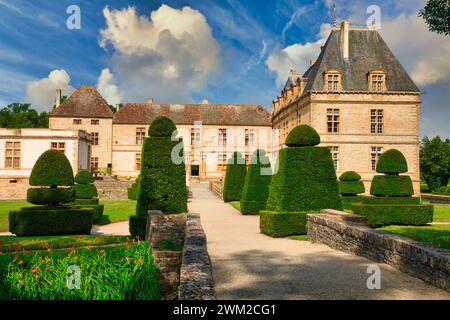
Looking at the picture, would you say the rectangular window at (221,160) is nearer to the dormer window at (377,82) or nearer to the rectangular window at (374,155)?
the rectangular window at (374,155)

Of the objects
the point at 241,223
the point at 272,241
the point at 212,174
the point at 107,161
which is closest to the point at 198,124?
the point at 212,174

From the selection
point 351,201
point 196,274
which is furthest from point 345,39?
point 196,274

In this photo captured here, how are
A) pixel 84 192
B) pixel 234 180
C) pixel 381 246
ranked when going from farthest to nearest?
pixel 234 180
pixel 84 192
pixel 381 246

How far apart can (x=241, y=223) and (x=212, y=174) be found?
3162 cm

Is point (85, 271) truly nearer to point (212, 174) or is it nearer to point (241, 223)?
point (241, 223)

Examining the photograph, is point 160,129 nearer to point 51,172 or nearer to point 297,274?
point 51,172

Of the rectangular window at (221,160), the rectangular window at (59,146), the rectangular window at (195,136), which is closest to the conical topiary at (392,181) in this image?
the rectangular window at (59,146)

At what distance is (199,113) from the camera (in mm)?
46219

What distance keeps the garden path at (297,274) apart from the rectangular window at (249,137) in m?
36.1

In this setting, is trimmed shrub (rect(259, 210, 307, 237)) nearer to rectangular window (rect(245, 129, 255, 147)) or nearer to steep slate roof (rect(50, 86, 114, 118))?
rectangular window (rect(245, 129, 255, 147))

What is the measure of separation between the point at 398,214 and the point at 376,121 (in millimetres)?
17546

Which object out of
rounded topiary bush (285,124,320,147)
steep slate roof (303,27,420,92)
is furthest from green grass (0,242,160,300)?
steep slate roof (303,27,420,92)

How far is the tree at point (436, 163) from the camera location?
4100 centimetres

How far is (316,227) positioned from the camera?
9.86 m
